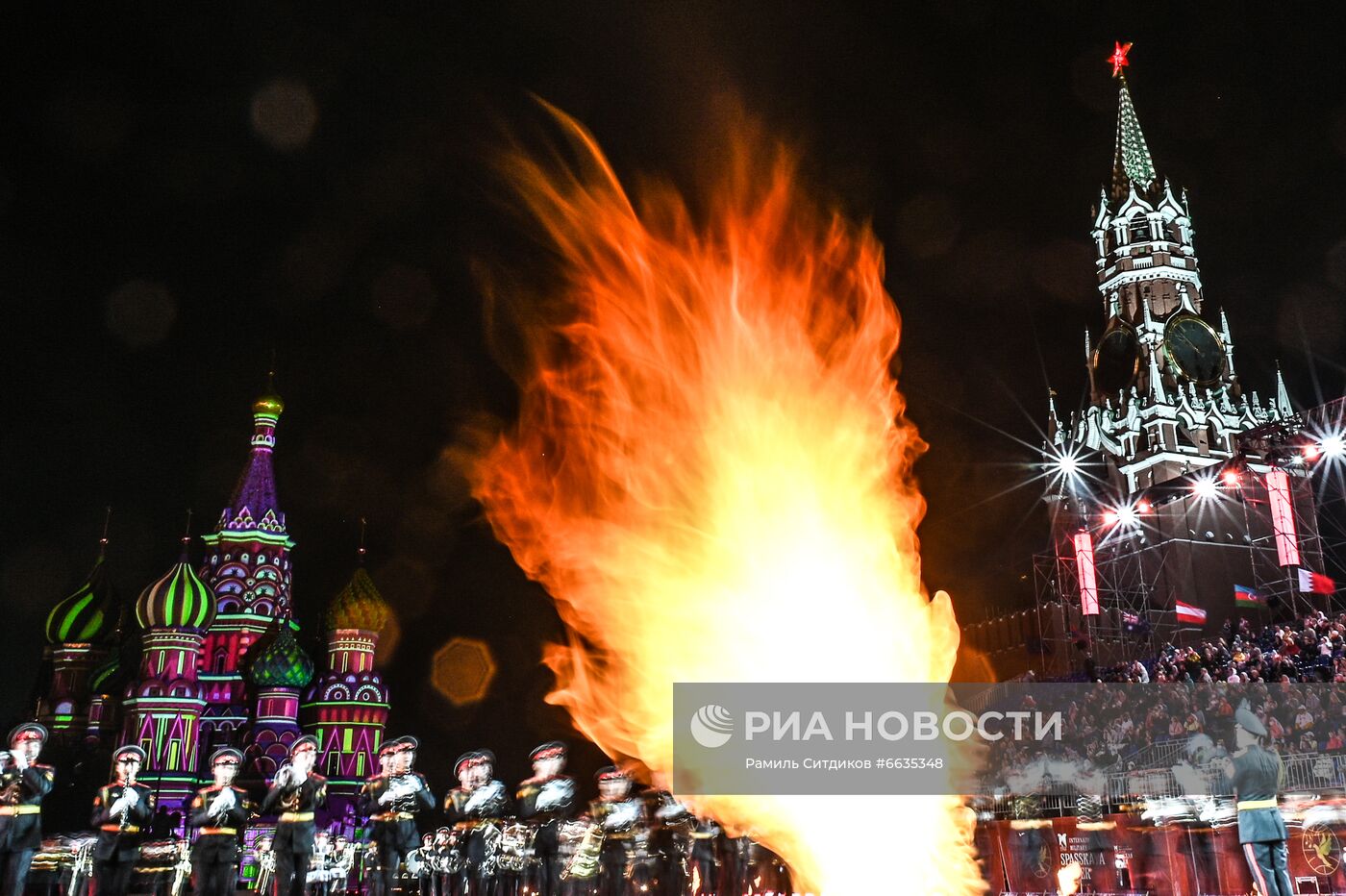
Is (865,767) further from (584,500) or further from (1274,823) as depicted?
(584,500)

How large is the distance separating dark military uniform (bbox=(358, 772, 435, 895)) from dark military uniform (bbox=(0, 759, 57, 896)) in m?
3.34

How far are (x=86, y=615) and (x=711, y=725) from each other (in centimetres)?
5604

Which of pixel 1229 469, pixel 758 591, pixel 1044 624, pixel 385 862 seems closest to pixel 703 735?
pixel 758 591

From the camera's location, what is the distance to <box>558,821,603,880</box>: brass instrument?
12.7 metres

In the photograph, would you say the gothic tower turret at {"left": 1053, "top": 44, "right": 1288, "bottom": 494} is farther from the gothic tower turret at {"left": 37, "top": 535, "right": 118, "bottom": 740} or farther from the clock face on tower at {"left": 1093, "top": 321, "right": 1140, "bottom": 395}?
the gothic tower turret at {"left": 37, "top": 535, "right": 118, "bottom": 740}

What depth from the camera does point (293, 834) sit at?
1211 centimetres

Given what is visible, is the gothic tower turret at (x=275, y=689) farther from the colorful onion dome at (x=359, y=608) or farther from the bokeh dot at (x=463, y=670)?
the bokeh dot at (x=463, y=670)

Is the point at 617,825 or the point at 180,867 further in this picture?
the point at 180,867

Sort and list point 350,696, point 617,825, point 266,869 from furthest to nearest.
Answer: point 350,696, point 266,869, point 617,825

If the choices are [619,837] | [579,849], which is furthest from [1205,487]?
[579,849]

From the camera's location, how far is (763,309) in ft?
44.4

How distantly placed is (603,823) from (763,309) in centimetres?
Result: 657

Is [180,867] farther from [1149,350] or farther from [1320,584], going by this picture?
[1149,350]

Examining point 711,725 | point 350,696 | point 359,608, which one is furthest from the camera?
point 359,608
